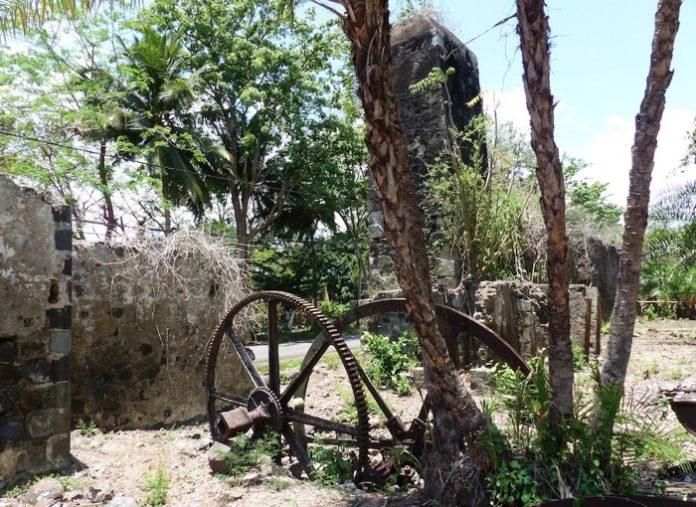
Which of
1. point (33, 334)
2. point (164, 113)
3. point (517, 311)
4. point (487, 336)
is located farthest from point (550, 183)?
point (164, 113)

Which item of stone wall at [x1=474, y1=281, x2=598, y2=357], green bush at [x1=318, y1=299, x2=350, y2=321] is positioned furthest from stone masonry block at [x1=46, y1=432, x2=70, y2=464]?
green bush at [x1=318, y1=299, x2=350, y2=321]

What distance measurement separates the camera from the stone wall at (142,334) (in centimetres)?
596

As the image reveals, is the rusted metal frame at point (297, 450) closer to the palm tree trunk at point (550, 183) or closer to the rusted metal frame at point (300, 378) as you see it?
the rusted metal frame at point (300, 378)

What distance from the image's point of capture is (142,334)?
6.43 metres

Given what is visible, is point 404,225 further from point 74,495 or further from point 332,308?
point 332,308

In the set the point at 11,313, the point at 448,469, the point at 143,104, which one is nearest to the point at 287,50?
the point at 143,104

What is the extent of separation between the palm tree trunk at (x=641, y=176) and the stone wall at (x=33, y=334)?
3989 mm

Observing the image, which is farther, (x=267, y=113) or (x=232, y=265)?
(x=267, y=113)

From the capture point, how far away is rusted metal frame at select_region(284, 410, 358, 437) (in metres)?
4.93

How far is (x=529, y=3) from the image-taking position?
3707mm

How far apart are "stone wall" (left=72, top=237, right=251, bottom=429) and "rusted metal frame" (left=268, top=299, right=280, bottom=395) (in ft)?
4.54

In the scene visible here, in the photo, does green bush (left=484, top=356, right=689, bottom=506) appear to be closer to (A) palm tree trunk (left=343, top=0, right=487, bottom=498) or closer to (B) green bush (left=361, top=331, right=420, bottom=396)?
(A) palm tree trunk (left=343, top=0, right=487, bottom=498)

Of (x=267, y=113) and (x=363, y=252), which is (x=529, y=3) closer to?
(x=267, y=113)

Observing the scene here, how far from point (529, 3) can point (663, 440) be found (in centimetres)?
274
